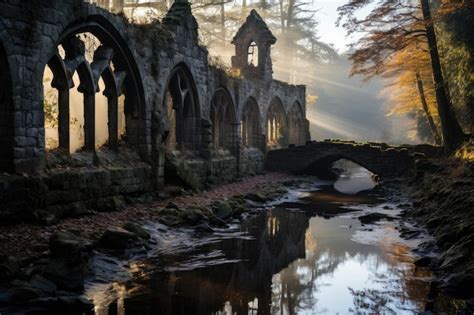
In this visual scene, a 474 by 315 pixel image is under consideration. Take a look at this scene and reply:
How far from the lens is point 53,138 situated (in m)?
11.8

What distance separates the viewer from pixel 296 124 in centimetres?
3162

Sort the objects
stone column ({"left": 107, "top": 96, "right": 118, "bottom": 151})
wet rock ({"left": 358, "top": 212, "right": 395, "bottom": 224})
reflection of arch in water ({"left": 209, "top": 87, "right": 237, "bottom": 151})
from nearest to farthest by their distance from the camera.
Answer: wet rock ({"left": 358, "top": 212, "right": 395, "bottom": 224})
stone column ({"left": 107, "top": 96, "right": 118, "bottom": 151})
reflection of arch in water ({"left": 209, "top": 87, "right": 237, "bottom": 151})

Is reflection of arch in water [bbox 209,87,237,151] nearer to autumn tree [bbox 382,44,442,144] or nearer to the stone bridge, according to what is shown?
the stone bridge

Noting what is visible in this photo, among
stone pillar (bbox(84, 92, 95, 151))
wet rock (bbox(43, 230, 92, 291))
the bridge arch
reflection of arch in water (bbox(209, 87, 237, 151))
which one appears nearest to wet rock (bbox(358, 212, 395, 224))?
stone pillar (bbox(84, 92, 95, 151))

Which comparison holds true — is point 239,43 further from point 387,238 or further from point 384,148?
point 387,238

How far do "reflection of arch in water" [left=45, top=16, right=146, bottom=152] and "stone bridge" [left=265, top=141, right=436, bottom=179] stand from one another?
40.8 ft

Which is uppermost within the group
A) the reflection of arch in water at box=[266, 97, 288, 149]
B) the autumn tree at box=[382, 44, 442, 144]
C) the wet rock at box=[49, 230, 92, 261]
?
the autumn tree at box=[382, 44, 442, 144]

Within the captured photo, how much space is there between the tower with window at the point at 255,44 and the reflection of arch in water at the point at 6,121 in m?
18.6

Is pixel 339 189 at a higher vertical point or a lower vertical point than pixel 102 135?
lower

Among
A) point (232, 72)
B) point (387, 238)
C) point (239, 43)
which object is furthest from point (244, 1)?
point (387, 238)

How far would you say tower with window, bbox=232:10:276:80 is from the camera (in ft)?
86.6

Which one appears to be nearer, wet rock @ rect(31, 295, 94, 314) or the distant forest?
wet rock @ rect(31, 295, 94, 314)

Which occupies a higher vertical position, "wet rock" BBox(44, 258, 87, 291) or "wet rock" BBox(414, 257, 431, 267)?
"wet rock" BBox(44, 258, 87, 291)

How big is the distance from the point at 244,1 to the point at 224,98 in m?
19.3
